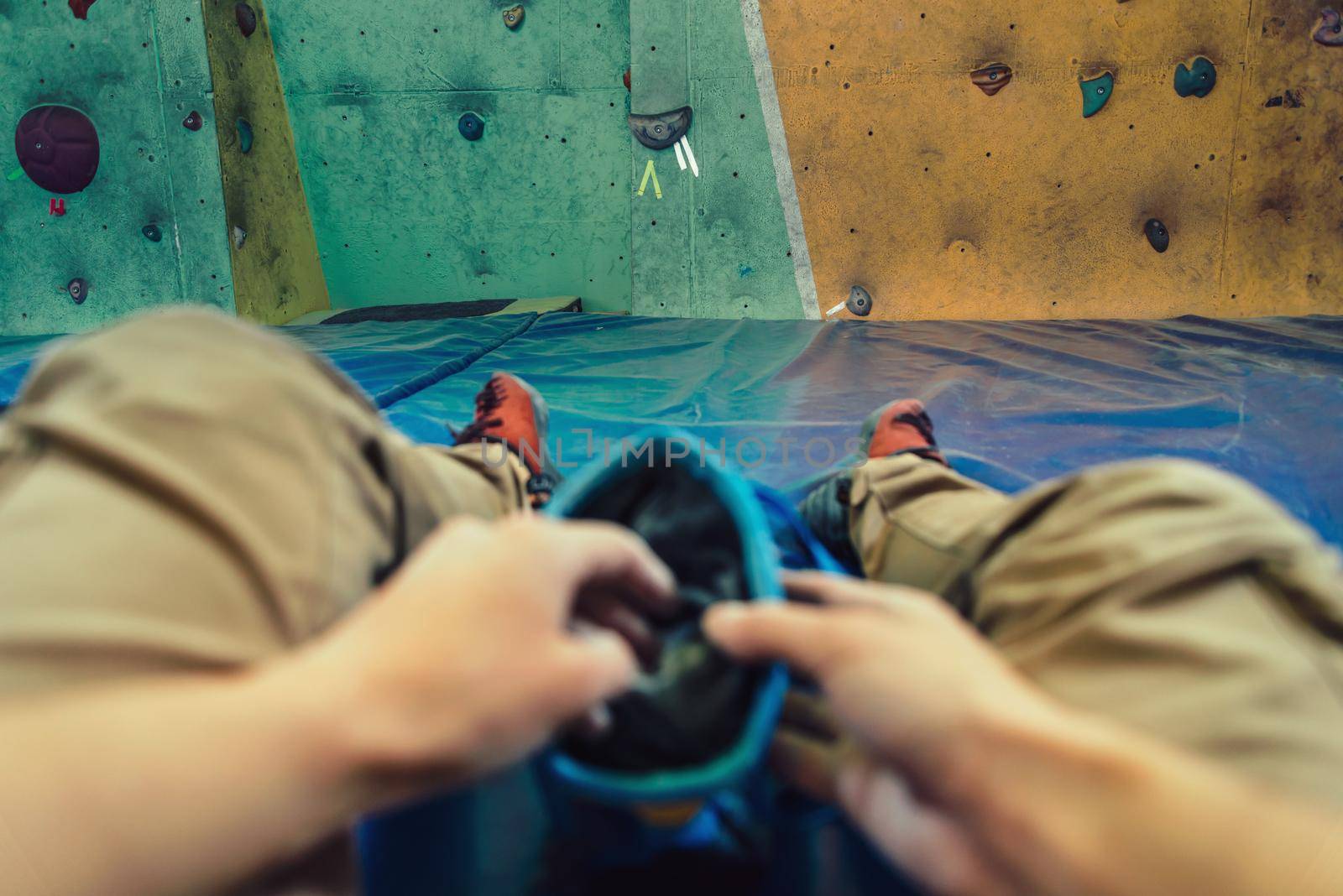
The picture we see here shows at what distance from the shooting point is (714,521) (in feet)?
1.50

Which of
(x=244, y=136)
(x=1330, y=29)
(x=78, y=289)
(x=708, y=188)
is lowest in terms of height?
(x=78, y=289)

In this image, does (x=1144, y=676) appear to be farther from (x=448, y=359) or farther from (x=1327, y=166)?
(x=1327, y=166)

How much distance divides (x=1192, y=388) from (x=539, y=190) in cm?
222

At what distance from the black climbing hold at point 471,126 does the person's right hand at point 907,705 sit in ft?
8.81

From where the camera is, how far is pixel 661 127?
248 centimetres

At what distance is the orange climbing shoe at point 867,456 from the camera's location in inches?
31.6

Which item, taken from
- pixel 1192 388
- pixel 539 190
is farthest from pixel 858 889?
pixel 539 190

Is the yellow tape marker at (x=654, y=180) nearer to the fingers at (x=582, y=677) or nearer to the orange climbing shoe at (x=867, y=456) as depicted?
the orange climbing shoe at (x=867, y=456)

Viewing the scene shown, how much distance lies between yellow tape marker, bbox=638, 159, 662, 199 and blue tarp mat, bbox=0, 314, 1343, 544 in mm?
631

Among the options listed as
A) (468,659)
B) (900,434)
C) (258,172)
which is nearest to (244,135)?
(258,172)

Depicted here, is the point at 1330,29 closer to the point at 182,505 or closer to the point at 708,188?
the point at 708,188

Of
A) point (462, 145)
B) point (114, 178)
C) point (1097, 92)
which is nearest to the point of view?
point (1097, 92)

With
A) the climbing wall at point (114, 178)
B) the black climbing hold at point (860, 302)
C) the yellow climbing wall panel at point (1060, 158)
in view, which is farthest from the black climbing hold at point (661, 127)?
the climbing wall at point (114, 178)

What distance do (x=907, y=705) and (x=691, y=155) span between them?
99.9 inches
